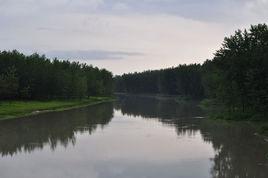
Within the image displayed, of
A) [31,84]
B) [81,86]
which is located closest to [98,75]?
[81,86]

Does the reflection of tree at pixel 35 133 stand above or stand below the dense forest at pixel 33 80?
below

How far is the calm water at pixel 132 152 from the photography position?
28.1 metres

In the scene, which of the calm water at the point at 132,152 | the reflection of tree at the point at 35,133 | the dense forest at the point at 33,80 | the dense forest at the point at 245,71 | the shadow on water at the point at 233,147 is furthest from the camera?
the dense forest at the point at 33,80

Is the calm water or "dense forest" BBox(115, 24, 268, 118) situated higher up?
"dense forest" BBox(115, 24, 268, 118)

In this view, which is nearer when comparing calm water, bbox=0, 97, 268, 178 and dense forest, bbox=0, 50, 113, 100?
calm water, bbox=0, 97, 268, 178

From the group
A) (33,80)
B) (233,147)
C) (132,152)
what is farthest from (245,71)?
(33,80)

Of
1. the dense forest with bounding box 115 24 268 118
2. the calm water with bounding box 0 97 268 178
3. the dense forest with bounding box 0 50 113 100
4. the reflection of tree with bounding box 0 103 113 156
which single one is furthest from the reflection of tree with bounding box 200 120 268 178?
the dense forest with bounding box 0 50 113 100

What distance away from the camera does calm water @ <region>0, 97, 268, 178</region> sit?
Result: 2806 centimetres

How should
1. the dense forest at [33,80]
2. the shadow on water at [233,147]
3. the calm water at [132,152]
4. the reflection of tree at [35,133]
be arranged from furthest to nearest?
the dense forest at [33,80], the reflection of tree at [35,133], the shadow on water at [233,147], the calm water at [132,152]

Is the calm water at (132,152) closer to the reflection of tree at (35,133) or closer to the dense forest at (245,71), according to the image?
the reflection of tree at (35,133)

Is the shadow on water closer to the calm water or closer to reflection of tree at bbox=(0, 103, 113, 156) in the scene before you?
the calm water

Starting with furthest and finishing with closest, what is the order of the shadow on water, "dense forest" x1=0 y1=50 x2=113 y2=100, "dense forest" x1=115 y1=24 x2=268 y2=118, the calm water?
"dense forest" x1=0 y1=50 x2=113 y2=100
"dense forest" x1=115 y1=24 x2=268 y2=118
the shadow on water
the calm water

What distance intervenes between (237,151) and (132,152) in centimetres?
802

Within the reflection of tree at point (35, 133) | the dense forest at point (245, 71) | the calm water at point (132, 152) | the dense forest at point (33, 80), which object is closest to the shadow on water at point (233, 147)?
the calm water at point (132, 152)
